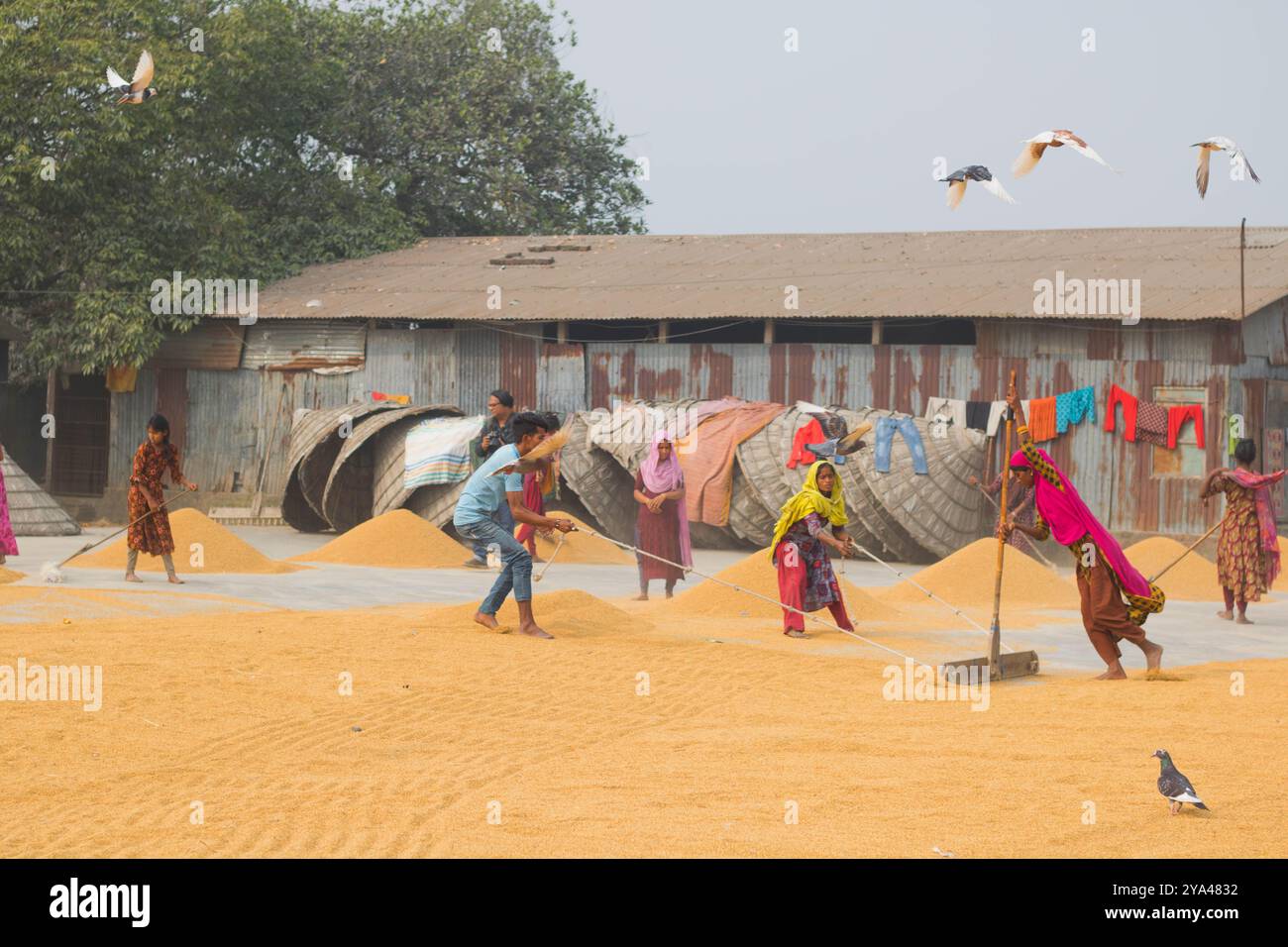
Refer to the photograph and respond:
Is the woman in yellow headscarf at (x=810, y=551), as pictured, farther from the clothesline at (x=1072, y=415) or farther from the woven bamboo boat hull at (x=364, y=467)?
the woven bamboo boat hull at (x=364, y=467)

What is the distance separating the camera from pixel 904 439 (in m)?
21.2

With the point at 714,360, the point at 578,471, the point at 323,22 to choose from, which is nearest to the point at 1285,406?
the point at 714,360

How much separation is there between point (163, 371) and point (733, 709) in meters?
19.4

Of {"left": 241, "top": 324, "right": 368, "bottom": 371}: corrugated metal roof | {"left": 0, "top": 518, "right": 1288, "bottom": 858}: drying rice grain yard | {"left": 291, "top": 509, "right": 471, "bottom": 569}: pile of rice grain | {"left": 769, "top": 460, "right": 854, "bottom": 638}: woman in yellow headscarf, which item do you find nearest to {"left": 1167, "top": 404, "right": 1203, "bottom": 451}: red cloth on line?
{"left": 0, "top": 518, "right": 1288, "bottom": 858}: drying rice grain yard

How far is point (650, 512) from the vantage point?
49.6 ft

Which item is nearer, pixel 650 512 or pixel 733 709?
pixel 733 709

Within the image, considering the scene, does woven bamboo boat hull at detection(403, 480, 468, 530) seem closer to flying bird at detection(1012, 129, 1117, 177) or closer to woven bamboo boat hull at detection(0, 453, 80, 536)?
woven bamboo boat hull at detection(0, 453, 80, 536)

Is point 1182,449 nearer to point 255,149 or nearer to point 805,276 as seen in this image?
point 805,276

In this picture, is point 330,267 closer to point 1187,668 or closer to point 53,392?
point 53,392

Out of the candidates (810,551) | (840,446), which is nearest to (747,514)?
(840,446)

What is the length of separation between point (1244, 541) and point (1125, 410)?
22.2 ft

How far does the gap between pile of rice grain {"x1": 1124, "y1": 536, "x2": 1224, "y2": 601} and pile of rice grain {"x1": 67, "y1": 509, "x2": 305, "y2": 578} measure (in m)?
8.41

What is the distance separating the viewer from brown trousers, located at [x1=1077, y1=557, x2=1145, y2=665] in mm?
10430

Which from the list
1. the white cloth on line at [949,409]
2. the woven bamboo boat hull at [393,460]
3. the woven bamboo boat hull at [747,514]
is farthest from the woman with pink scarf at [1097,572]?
the woven bamboo boat hull at [393,460]
